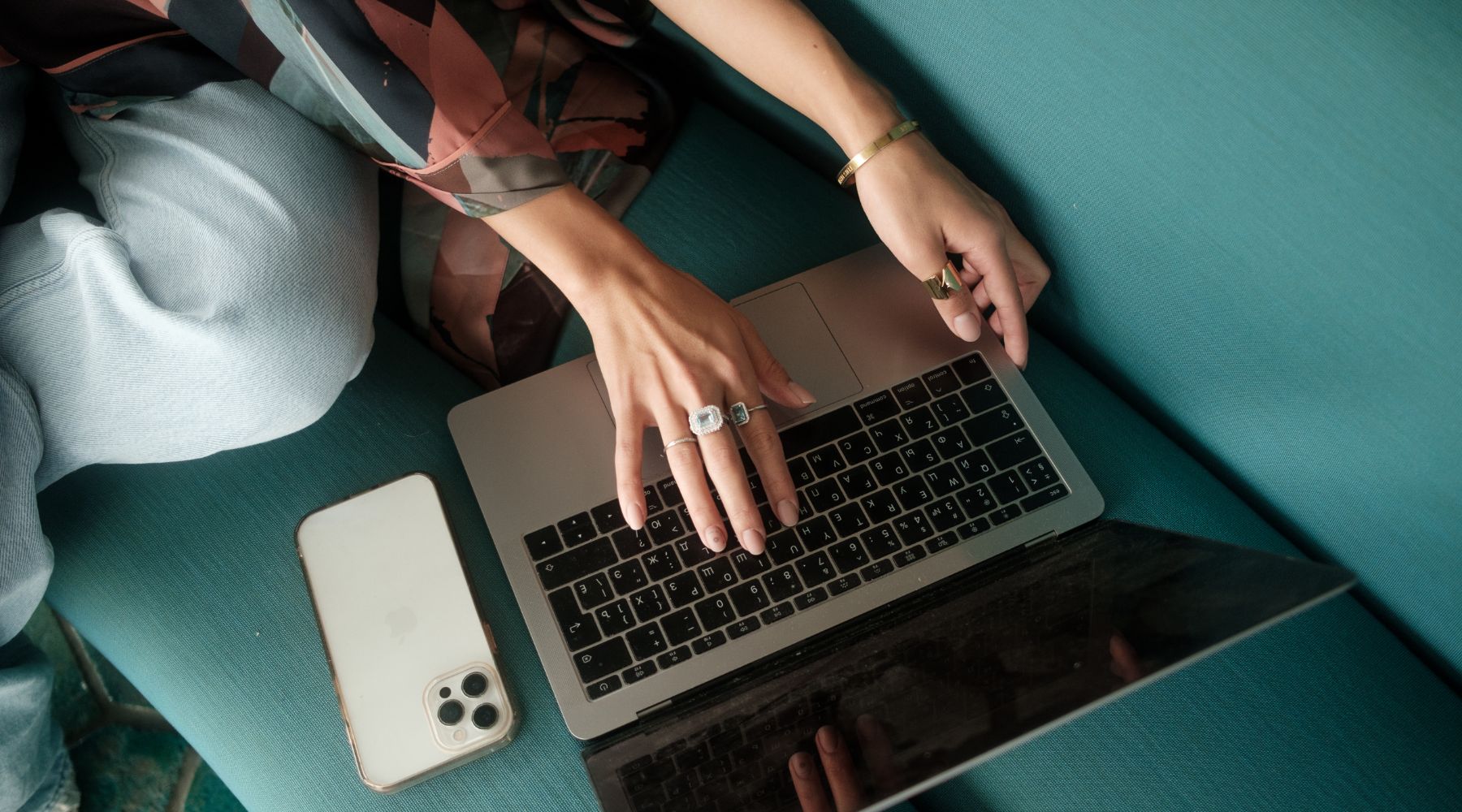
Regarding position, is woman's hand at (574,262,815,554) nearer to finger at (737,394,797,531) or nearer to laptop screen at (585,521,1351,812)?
finger at (737,394,797,531)

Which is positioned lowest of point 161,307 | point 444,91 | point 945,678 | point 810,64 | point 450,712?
point 450,712

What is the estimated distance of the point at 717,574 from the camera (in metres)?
0.68

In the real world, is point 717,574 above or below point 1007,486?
below

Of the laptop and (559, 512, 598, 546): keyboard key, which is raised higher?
the laptop

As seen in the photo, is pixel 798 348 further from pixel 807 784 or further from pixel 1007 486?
pixel 807 784

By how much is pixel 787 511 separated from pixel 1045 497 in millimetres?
210

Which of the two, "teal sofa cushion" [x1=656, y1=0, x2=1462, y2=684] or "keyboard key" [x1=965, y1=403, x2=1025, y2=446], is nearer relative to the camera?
"teal sofa cushion" [x1=656, y1=0, x2=1462, y2=684]

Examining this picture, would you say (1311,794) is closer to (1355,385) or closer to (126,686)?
(1355,385)

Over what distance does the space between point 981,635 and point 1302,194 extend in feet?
1.15

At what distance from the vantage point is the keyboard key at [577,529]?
688mm

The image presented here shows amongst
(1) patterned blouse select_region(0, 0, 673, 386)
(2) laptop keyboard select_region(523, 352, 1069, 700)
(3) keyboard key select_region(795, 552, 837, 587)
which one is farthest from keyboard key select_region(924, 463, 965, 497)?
(1) patterned blouse select_region(0, 0, 673, 386)

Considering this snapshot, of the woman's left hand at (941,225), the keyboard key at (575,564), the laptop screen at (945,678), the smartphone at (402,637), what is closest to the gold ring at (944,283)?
the woman's left hand at (941,225)

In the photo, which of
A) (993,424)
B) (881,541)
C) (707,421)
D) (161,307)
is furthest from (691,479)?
(161,307)

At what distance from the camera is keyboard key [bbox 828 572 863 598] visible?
669 mm
